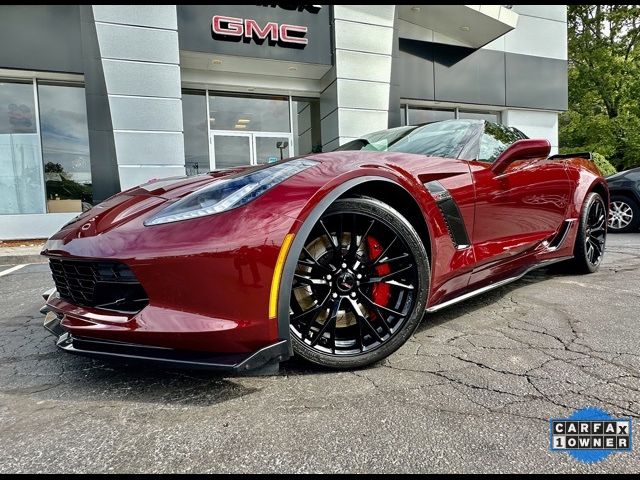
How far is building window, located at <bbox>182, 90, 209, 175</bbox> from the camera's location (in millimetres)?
10406

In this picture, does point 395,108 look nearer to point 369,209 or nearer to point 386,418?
point 369,209

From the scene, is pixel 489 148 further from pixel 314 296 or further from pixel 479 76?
pixel 479 76

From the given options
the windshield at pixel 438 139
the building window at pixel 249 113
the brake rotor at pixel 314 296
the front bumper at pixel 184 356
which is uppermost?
the building window at pixel 249 113

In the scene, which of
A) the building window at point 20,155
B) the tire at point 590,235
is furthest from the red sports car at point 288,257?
the building window at point 20,155

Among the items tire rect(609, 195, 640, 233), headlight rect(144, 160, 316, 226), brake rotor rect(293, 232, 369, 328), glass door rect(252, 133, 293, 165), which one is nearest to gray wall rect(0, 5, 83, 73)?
glass door rect(252, 133, 293, 165)

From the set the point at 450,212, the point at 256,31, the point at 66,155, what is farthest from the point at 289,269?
the point at 66,155

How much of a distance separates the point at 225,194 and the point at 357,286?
0.70 metres

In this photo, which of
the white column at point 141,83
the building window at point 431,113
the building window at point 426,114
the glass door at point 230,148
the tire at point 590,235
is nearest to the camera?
the tire at point 590,235

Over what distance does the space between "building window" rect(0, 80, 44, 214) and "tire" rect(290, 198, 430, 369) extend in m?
9.72

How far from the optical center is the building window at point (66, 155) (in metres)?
9.23

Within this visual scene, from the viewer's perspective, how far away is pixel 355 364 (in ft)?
5.98

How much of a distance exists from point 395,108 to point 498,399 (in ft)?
32.5

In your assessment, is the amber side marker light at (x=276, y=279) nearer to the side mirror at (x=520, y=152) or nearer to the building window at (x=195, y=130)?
the side mirror at (x=520, y=152)

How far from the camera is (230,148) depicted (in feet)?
35.9
